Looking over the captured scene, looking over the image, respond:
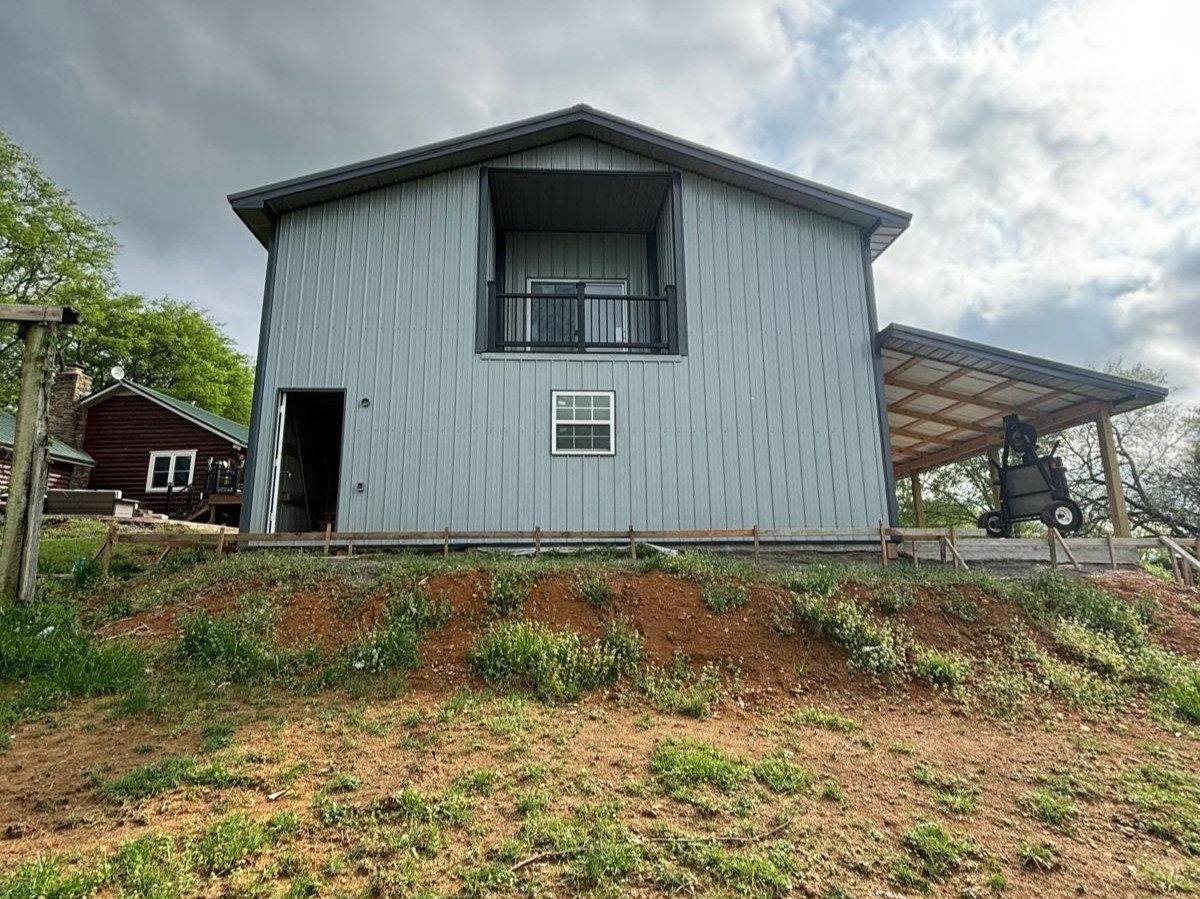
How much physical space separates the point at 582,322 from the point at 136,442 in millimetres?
19476

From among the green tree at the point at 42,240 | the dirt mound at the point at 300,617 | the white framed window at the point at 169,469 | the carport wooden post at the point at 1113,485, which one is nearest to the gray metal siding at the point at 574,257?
the dirt mound at the point at 300,617

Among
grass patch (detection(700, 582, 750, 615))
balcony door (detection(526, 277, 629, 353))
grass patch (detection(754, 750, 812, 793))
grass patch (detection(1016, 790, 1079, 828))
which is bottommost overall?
grass patch (detection(1016, 790, 1079, 828))

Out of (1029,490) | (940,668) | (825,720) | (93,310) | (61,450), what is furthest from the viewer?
(93,310)

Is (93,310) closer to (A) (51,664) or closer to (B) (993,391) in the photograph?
(A) (51,664)

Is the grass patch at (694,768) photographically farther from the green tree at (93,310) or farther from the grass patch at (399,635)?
the green tree at (93,310)

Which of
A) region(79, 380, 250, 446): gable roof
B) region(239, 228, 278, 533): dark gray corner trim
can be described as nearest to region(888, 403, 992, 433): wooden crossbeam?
region(239, 228, 278, 533): dark gray corner trim

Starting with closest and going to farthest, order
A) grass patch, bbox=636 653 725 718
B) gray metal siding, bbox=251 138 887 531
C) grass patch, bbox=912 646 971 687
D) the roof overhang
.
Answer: grass patch, bbox=636 653 725 718 → grass patch, bbox=912 646 971 687 → the roof overhang → gray metal siding, bbox=251 138 887 531

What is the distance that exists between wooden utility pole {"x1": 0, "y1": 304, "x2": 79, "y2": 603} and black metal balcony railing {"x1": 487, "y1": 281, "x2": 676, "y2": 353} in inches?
219

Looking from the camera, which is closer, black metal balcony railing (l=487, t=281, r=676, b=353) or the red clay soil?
the red clay soil

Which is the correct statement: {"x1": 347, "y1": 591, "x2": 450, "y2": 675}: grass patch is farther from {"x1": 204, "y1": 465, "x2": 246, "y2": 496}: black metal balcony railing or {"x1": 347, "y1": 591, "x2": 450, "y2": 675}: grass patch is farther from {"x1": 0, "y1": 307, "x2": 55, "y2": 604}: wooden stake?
{"x1": 204, "y1": 465, "x2": 246, "y2": 496}: black metal balcony railing

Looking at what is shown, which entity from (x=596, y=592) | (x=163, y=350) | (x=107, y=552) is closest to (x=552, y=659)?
(x=596, y=592)

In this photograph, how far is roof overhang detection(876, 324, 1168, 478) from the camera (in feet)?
30.2

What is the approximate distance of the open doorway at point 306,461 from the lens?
975cm

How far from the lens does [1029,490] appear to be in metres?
11.0
